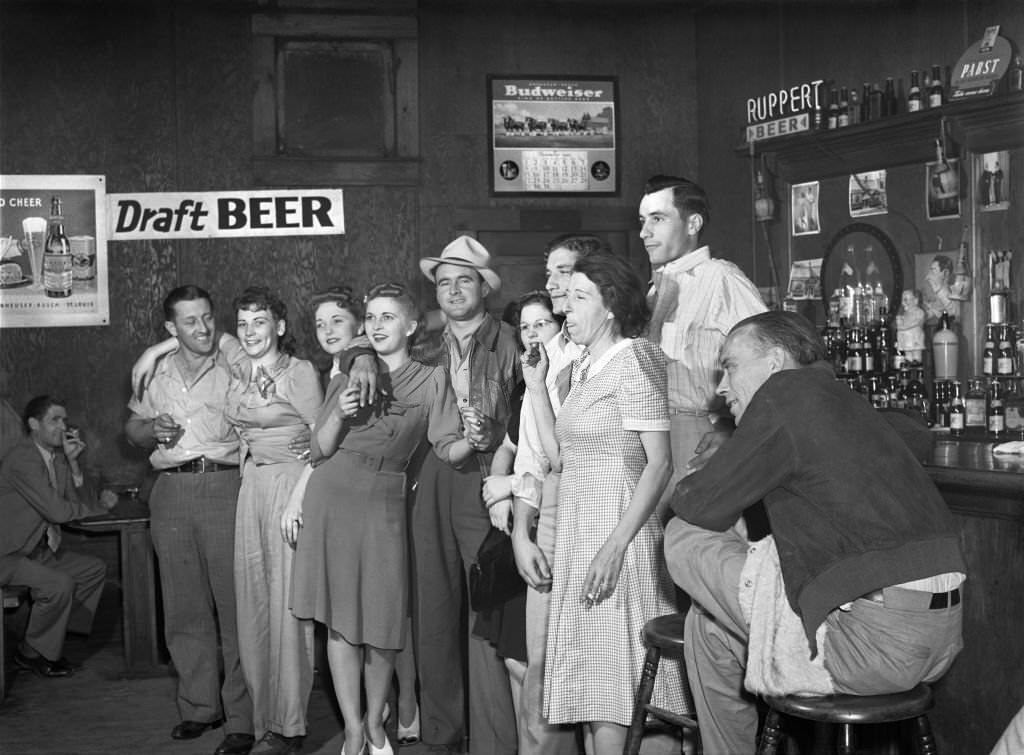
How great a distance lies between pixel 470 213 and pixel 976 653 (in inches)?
192

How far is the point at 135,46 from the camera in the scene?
716 centimetres

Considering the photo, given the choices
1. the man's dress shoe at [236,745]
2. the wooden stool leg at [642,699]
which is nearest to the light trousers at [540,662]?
the wooden stool leg at [642,699]

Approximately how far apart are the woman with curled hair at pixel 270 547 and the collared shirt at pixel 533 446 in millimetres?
1004

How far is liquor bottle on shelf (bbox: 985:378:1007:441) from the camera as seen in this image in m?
5.98

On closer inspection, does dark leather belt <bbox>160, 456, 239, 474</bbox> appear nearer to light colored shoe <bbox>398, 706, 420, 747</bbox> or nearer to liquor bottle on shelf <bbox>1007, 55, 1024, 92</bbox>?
light colored shoe <bbox>398, 706, 420, 747</bbox>

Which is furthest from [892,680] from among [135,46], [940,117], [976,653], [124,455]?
[135,46]

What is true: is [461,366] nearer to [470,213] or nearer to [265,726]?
[265,726]

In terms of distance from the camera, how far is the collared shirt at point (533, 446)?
350 cm

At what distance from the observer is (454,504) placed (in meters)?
4.25

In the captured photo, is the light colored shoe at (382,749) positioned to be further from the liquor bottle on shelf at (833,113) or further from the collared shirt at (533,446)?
the liquor bottle on shelf at (833,113)

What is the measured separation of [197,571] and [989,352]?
12.7 ft

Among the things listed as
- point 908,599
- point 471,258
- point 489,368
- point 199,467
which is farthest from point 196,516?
point 908,599

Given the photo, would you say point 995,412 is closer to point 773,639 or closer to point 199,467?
point 199,467

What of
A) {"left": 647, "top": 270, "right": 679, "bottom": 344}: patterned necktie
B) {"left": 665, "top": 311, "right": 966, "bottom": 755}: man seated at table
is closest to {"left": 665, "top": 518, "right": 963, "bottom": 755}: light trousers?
{"left": 665, "top": 311, "right": 966, "bottom": 755}: man seated at table
